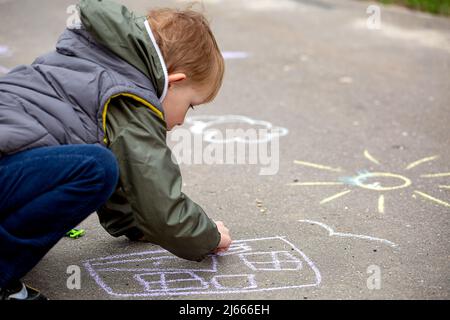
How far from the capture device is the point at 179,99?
248 cm

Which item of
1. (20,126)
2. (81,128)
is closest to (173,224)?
(81,128)

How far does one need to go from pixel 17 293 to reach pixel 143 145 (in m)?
0.61

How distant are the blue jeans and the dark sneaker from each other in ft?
0.24

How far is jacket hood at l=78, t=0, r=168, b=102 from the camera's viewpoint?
2.30 meters

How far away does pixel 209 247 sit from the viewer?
2463 mm

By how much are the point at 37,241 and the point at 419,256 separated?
4.54ft

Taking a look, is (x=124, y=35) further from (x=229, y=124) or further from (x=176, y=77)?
(x=229, y=124)

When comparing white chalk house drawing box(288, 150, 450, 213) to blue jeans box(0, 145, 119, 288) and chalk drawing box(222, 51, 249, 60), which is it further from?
chalk drawing box(222, 51, 249, 60)

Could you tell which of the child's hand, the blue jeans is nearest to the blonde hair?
the blue jeans

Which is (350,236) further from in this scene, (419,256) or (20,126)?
(20,126)

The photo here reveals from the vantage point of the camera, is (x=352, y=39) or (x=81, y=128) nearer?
(x=81, y=128)

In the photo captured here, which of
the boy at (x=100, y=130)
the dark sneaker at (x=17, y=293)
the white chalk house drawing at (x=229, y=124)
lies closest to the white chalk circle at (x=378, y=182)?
the white chalk house drawing at (x=229, y=124)

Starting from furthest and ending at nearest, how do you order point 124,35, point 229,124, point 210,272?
point 229,124 → point 210,272 → point 124,35
